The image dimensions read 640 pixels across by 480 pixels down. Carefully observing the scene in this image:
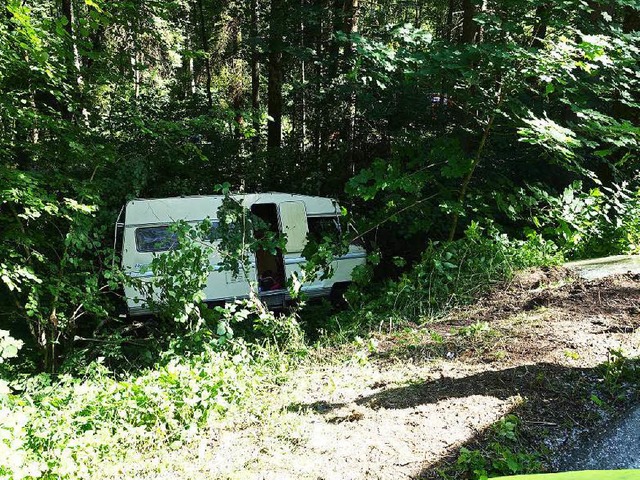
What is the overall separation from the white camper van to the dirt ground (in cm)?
391

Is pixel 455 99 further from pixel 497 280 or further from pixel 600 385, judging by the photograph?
pixel 600 385

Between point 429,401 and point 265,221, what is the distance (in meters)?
5.35

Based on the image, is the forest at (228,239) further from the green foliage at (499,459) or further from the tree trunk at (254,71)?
the green foliage at (499,459)

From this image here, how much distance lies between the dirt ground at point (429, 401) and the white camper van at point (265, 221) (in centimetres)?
391

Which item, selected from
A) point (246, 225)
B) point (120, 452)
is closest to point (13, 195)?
point (246, 225)

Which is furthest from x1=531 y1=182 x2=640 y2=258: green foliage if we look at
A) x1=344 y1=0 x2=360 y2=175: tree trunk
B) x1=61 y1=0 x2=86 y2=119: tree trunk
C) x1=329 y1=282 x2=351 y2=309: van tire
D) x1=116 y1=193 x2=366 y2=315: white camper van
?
x1=61 y1=0 x2=86 y2=119: tree trunk

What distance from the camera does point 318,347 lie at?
5305mm

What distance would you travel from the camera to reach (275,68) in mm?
13570

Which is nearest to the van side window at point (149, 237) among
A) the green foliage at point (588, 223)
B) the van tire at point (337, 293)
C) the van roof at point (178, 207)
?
the van roof at point (178, 207)

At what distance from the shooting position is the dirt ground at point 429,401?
308 cm

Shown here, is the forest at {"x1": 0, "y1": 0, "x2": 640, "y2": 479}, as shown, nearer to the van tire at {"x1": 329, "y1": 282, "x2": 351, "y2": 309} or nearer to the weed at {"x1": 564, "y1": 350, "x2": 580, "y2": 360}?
the van tire at {"x1": 329, "y1": 282, "x2": 351, "y2": 309}

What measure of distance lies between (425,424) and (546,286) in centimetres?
339

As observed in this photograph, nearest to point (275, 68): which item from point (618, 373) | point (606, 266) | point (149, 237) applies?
point (149, 237)

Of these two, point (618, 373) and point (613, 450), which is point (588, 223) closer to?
point (618, 373)
